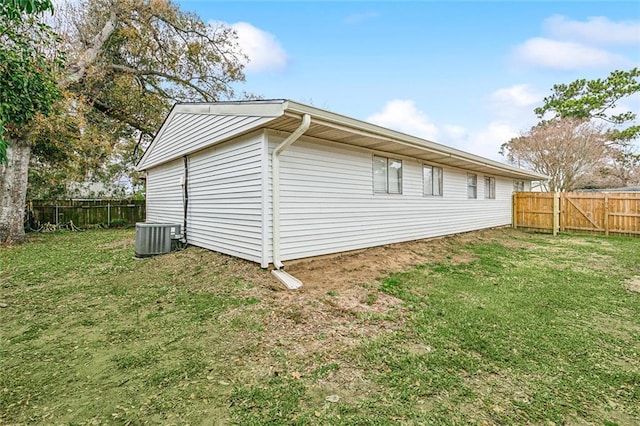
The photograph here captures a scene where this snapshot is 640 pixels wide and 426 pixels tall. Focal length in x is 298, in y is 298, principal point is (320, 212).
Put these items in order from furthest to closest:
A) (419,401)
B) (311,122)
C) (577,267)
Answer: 1. (577,267)
2. (311,122)
3. (419,401)

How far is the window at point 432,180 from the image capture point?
8492mm

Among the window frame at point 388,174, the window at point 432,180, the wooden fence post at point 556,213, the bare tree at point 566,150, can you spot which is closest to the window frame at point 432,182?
the window at point 432,180

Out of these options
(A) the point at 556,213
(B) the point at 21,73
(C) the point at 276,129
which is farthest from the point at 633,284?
(B) the point at 21,73

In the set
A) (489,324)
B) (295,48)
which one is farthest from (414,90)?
(489,324)

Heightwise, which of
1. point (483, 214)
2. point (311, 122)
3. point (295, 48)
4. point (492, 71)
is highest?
point (295, 48)

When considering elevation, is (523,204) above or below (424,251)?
above

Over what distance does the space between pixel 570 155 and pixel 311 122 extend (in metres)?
20.4

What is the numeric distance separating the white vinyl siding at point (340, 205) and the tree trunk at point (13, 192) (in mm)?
9444

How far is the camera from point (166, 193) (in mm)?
9336

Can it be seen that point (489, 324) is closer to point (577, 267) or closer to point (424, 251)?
point (424, 251)

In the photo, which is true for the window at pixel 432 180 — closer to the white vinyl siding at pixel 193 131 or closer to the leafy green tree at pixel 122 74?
the white vinyl siding at pixel 193 131

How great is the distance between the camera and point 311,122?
4715 millimetres

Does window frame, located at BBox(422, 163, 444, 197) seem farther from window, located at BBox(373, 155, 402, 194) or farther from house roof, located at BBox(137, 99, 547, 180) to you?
window, located at BBox(373, 155, 402, 194)

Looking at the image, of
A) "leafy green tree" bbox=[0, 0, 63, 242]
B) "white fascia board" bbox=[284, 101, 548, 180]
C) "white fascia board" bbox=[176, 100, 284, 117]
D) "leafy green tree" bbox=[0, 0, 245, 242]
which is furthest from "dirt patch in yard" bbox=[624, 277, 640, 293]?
"leafy green tree" bbox=[0, 0, 245, 242]
